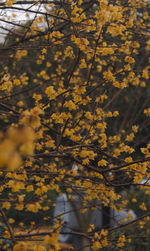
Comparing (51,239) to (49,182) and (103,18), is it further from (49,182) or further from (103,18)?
(103,18)

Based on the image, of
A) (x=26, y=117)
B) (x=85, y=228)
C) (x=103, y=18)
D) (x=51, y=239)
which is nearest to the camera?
(x=26, y=117)

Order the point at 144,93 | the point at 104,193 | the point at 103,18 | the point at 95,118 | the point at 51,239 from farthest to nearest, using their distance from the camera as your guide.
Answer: the point at 144,93, the point at 104,193, the point at 95,118, the point at 103,18, the point at 51,239

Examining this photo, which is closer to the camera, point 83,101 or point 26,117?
point 26,117

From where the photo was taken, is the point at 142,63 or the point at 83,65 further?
the point at 142,63

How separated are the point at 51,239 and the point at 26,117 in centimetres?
95

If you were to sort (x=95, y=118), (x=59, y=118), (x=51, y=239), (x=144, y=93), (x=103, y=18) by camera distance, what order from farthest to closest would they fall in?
(x=144, y=93), (x=95, y=118), (x=59, y=118), (x=103, y=18), (x=51, y=239)

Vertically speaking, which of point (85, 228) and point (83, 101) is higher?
point (83, 101)

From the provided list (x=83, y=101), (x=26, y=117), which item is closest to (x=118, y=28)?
(x=83, y=101)

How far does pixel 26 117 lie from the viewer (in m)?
1.75

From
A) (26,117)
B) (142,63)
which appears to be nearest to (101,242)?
(26,117)

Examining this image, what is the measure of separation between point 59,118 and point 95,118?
1.66 ft

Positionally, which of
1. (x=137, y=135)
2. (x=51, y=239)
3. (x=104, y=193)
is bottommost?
(x=51, y=239)

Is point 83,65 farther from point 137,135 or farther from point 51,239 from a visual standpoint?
point 137,135

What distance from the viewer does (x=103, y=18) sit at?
2.77 metres
